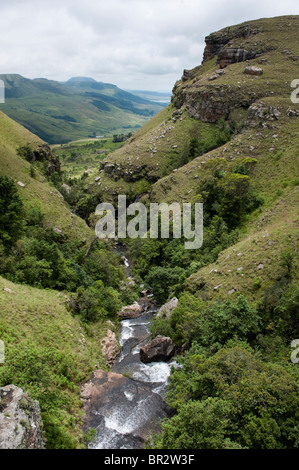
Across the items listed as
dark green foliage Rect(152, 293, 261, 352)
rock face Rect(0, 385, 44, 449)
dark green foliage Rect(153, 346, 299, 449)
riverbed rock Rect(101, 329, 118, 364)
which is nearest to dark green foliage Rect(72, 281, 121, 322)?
riverbed rock Rect(101, 329, 118, 364)

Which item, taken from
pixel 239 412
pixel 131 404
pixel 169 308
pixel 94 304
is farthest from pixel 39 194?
pixel 239 412

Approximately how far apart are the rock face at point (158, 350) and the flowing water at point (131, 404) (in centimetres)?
69

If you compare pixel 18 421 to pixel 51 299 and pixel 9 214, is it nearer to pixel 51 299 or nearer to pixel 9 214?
pixel 51 299

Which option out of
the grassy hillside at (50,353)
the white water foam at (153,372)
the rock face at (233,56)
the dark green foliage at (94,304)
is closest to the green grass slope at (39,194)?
the dark green foliage at (94,304)

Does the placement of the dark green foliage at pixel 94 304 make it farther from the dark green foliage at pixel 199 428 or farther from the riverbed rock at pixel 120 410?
the dark green foliage at pixel 199 428

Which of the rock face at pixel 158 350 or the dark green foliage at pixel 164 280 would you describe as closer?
the rock face at pixel 158 350

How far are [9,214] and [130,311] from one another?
25.2 meters

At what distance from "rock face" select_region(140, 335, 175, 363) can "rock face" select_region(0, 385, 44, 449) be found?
1601 centimetres

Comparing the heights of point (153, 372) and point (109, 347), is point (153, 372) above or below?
above

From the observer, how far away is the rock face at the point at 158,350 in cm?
3437

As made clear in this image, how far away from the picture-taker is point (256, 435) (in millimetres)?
19375

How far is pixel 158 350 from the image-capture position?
3453cm
